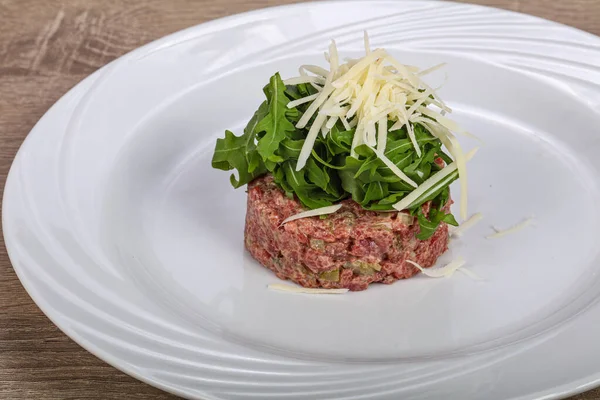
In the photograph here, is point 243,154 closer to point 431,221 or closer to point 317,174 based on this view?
point 317,174

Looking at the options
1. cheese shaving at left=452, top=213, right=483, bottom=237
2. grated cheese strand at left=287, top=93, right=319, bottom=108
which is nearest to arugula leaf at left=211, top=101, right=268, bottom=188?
grated cheese strand at left=287, top=93, right=319, bottom=108

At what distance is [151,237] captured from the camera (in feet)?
12.4

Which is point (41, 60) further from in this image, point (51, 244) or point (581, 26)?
point (581, 26)

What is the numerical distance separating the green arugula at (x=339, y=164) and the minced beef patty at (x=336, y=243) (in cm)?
6

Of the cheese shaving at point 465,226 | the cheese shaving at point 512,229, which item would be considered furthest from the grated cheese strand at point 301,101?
the cheese shaving at point 512,229

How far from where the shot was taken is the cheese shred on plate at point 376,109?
3.24 meters

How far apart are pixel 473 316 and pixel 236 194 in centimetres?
130

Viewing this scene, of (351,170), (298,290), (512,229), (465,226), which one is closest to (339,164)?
(351,170)

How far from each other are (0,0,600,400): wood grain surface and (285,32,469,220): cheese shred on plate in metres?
1.20

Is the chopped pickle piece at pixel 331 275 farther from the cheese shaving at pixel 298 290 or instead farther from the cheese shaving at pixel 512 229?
the cheese shaving at pixel 512 229

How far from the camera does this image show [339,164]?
3.34 meters

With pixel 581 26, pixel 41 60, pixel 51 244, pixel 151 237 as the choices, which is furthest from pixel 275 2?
pixel 51 244

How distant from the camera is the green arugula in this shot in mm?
3273

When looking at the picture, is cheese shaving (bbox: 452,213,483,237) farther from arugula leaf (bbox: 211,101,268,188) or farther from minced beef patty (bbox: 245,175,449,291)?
arugula leaf (bbox: 211,101,268,188)
